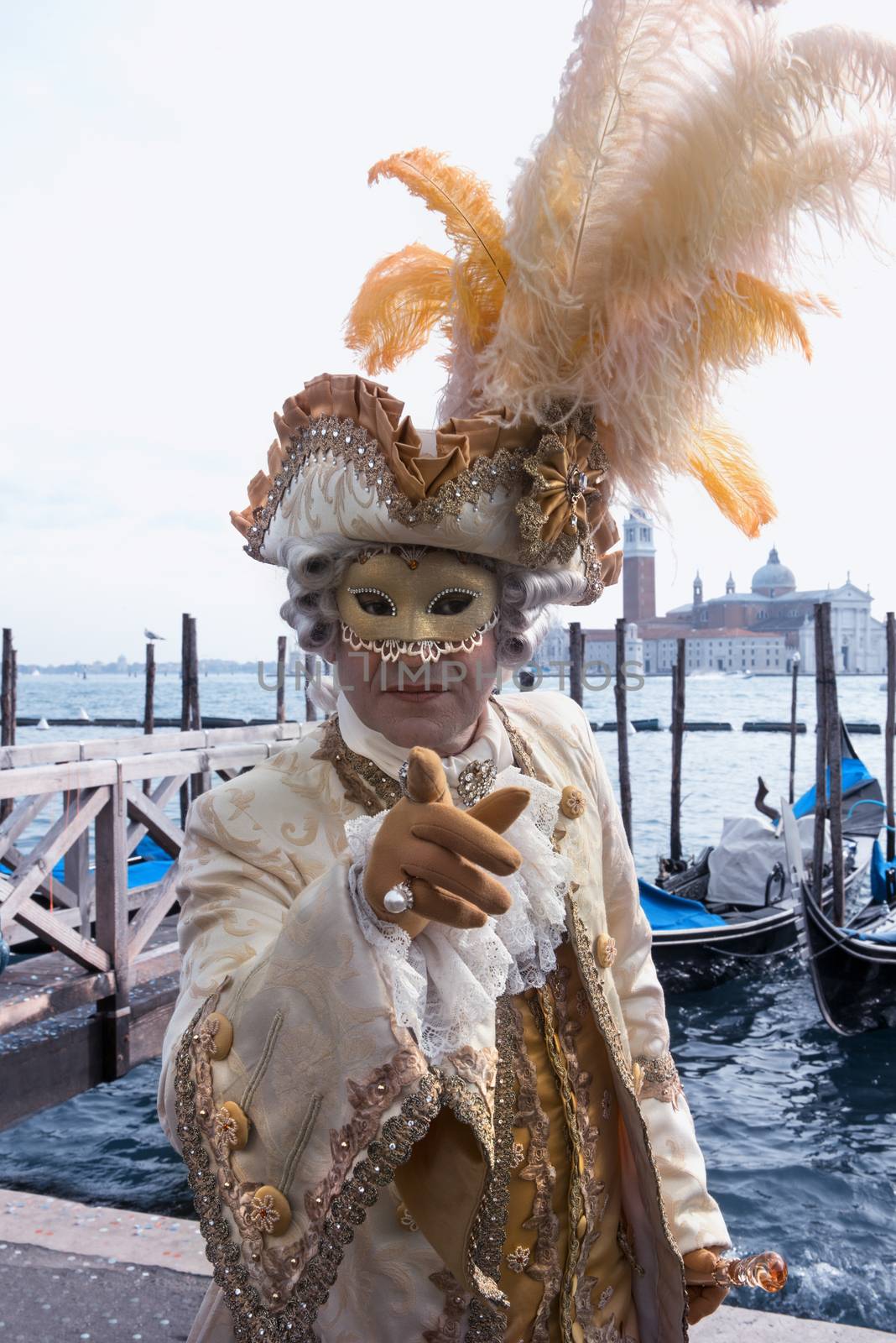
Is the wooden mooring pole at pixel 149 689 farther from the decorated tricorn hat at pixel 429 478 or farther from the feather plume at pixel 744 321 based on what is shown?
the feather plume at pixel 744 321

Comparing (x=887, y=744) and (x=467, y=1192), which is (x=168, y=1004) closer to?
(x=467, y=1192)

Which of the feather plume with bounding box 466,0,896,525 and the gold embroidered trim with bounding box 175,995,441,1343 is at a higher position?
the feather plume with bounding box 466,0,896,525

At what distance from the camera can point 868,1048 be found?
8297 millimetres

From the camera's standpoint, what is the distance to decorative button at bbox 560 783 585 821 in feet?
5.18

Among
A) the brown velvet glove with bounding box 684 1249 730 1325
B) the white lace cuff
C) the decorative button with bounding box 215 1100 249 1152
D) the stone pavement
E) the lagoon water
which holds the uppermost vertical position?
the white lace cuff

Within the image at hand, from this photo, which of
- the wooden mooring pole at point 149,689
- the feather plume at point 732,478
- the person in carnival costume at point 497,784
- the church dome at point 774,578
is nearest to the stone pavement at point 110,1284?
the person in carnival costume at point 497,784

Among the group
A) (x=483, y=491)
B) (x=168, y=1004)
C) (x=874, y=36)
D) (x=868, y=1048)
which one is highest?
(x=874, y=36)

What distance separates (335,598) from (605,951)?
656mm

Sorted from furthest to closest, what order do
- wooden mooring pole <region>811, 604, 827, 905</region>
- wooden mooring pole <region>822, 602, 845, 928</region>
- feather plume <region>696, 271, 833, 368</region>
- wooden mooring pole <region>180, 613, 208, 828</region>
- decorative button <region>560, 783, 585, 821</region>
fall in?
1. wooden mooring pole <region>180, 613, 208, 828</region>
2. wooden mooring pole <region>811, 604, 827, 905</region>
3. wooden mooring pole <region>822, 602, 845, 928</region>
4. decorative button <region>560, 783, 585, 821</region>
5. feather plume <region>696, 271, 833, 368</region>

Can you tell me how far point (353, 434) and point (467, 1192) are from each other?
96cm

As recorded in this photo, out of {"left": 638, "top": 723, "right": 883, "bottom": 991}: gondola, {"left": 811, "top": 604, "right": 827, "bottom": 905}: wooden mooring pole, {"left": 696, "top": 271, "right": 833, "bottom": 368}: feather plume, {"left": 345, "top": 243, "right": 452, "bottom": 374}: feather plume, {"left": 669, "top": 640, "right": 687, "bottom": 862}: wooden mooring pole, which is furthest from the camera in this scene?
{"left": 669, "top": 640, "right": 687, "bottom": 862}: wooden mooring pole

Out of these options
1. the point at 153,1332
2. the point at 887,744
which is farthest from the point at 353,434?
the point at 887,744

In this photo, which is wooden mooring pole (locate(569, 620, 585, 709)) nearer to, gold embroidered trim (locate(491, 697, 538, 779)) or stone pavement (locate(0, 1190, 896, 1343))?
stone pavement (locate(0, 1190, 896, 1343))

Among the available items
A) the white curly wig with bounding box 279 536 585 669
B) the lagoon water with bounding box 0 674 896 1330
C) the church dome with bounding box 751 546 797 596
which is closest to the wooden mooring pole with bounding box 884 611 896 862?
the lagoon water with bounding box 0 674 896 1330
